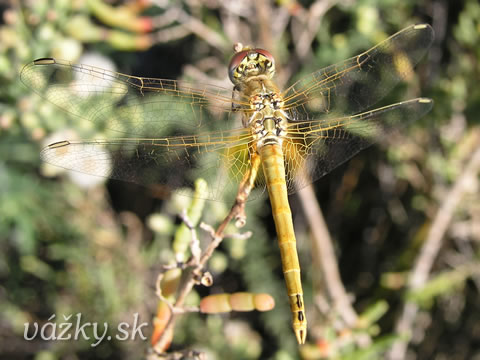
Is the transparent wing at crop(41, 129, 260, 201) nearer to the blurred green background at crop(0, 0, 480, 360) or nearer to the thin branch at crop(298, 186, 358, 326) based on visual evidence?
the blurred green background at crop(0, 0, 480, 360)

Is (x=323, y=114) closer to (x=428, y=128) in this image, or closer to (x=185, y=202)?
(x=185, y=202)

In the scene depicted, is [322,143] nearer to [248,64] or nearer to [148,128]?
[248,64]

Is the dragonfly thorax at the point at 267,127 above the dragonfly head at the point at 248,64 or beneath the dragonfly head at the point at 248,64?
beneath

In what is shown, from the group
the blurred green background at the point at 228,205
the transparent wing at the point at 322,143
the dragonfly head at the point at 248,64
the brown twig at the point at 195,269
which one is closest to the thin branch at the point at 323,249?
the blurred green background at the point at 228,205

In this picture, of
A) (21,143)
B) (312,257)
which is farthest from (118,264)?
(312,257)

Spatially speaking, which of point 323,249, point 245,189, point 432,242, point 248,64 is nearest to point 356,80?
point 248,64

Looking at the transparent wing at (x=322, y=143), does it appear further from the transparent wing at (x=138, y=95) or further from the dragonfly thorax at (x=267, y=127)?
the transparent wing at (x=138, y=95)

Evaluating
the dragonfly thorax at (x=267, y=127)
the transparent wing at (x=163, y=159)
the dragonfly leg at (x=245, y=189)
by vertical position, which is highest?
the dragonfly thorax at (x=267, y=127)
